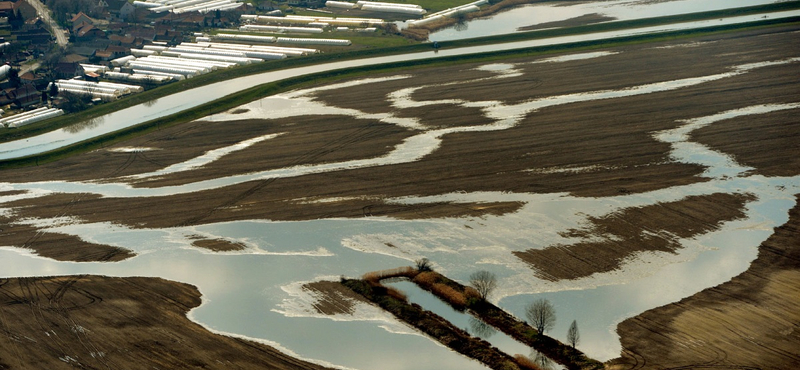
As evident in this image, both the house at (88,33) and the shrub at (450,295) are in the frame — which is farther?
the house at (88,33)

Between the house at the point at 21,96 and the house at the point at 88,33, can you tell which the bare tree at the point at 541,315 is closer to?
the house at the point at 21,96

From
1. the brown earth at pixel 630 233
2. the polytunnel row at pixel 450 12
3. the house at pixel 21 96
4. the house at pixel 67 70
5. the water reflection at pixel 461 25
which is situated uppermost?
the polytunnel row at pixel 450 12

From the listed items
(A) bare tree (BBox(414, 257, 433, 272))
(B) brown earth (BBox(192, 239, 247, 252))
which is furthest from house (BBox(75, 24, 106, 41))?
(A) bare tree (BBox(414, 257, 433, 272))

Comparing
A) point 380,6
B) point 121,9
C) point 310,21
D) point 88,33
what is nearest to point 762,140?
point 310,21

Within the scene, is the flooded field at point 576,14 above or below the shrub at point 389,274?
above

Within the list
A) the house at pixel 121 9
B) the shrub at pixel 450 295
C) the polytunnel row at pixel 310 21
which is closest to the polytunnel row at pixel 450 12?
the polytunnel row at pixel 310 21

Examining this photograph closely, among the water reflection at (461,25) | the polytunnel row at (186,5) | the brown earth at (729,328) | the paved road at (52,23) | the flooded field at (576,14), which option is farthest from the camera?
the polytunnel row at (186,5)

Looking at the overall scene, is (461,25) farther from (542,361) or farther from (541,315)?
(542,361)

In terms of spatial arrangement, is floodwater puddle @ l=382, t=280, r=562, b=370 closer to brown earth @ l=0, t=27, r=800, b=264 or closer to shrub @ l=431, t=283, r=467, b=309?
shrub @ l=431, t=283, r=467, b=309
